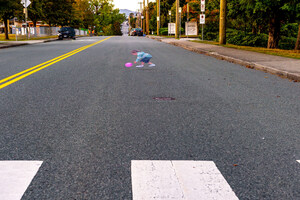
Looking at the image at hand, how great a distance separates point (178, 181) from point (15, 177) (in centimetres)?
139

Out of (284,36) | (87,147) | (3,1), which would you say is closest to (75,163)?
(87,147)

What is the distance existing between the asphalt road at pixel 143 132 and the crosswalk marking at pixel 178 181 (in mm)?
90

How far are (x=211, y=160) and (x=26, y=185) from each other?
1728mm

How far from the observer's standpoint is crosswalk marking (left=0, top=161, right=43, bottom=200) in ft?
9.00

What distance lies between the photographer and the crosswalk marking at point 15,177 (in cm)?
274

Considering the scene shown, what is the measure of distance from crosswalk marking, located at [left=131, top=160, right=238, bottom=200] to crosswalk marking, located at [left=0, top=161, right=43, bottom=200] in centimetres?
89

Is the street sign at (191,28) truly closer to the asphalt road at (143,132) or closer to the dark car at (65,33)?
the dark car at (65,33)

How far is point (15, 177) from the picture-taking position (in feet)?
9.96

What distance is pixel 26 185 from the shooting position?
9.53 feet

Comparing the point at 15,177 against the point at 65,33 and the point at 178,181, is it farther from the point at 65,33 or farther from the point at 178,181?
the point at 65,33

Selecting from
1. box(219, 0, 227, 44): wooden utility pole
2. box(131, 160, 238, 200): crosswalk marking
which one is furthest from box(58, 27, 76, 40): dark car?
box(131, 160, 238, 200): crosswalk marking

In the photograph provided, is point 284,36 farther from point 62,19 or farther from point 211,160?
point 62,19

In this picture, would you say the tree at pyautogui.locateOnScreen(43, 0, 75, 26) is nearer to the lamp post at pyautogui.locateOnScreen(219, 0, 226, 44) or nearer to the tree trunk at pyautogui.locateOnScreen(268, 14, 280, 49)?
the lamp post at pyautogui.locateOnScreen(219, 0, 226, 44)

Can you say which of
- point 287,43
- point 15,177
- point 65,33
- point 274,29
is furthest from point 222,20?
point 65,33
